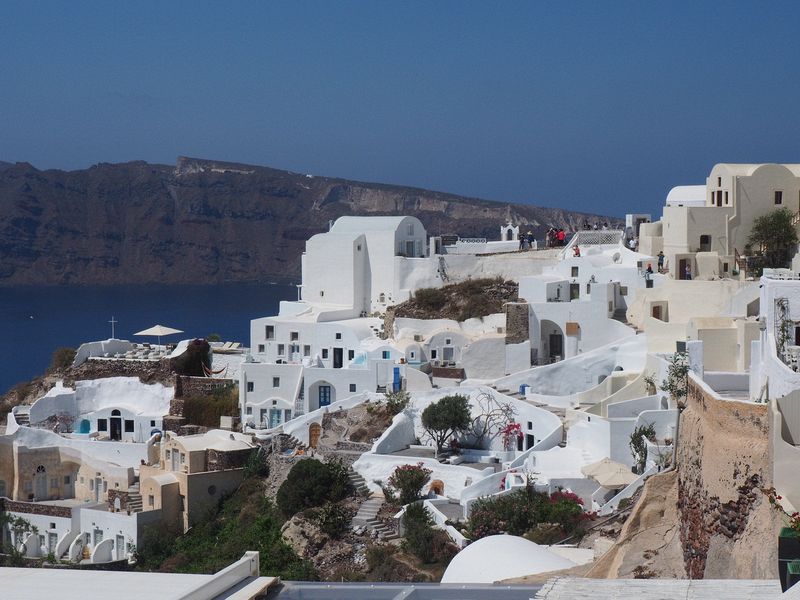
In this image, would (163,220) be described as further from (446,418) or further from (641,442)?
(641,442)

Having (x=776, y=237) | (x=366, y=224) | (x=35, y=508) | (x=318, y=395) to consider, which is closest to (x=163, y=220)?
(x=366, y=224)

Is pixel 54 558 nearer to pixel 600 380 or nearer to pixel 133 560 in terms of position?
pixel 133 560

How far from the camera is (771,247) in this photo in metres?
31.5

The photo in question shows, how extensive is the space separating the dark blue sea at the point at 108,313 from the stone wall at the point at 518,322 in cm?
4689

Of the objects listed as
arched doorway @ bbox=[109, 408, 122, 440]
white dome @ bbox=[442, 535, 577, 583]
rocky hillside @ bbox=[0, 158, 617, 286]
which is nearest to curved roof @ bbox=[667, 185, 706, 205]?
arched doorway @ bbox=[109, 408, 122, 440]

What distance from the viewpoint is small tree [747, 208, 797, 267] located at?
3144cm

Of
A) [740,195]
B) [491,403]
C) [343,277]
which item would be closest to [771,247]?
[740,195]

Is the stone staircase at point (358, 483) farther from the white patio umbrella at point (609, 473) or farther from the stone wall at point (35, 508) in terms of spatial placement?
the stone wall at point (35, 508)

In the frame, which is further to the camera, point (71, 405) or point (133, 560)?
point (71, 405)

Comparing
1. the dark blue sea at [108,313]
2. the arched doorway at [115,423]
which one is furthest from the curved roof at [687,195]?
the dark blue sea at [108,313]

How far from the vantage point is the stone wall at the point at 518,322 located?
1284 inches

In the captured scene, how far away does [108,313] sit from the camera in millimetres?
114250

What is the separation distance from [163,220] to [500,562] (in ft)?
459

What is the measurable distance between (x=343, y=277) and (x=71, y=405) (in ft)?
29.3
